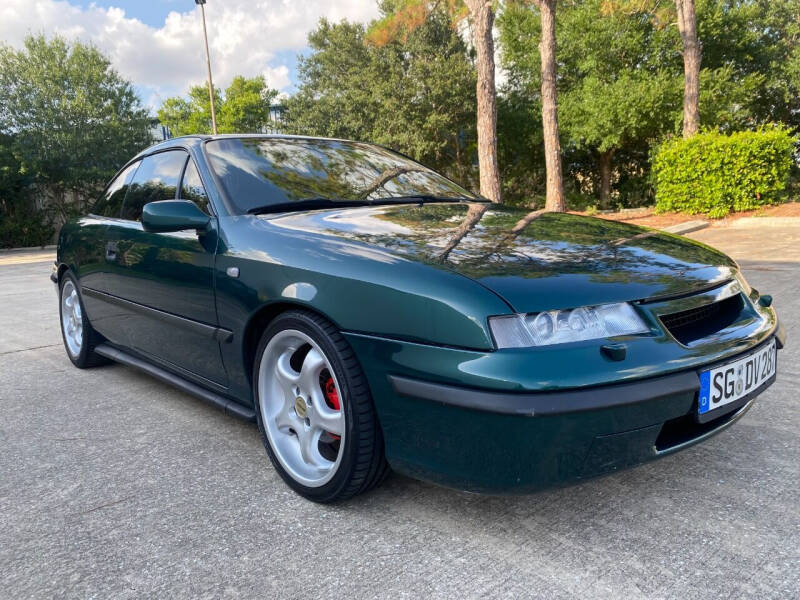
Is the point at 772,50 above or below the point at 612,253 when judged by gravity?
above

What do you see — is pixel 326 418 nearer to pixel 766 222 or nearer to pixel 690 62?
pixel 766 222

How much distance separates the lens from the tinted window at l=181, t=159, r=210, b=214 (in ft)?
9.18

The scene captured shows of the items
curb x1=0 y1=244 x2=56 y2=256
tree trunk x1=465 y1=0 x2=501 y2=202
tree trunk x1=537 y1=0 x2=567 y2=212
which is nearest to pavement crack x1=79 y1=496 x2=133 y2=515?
tree trunk x1=465 y1=0 x2=501 y2=202

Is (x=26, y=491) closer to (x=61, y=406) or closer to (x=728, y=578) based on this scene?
(x=61, y=406)

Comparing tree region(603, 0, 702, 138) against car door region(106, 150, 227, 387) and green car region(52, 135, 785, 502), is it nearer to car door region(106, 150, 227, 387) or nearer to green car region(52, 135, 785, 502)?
green car region(52, 135, 785, 502)

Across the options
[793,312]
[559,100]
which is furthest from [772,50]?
[793,312]

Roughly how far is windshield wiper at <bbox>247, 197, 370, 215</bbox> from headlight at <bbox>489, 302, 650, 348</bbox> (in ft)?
4.15

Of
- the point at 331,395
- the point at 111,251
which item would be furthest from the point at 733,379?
the point at 111,251

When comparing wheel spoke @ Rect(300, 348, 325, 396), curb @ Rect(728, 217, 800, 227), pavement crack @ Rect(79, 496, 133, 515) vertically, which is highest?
curb @ Rect(728, 217, 800, 227)

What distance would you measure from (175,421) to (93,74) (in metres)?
26.9

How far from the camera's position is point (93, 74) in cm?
2556

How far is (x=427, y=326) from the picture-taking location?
71.1 inches

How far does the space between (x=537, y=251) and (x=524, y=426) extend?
0.67 meters

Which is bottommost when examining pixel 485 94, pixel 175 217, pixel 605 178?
pixel 175 217
